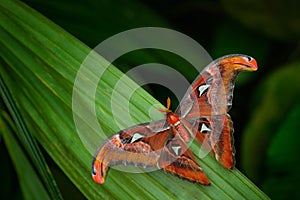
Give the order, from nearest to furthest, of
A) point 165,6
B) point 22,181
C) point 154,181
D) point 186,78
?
1. point 154,181
2. point 22,181
3. point 186,78
4. point 165,6

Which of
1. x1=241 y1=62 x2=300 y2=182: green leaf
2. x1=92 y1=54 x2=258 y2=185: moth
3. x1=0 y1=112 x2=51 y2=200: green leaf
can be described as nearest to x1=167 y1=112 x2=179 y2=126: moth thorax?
x1=92 y1=54 x2=258 y2=185: moth

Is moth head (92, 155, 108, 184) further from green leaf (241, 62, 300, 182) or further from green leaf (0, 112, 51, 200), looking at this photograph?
green leaf (241, 62, 300, 182)

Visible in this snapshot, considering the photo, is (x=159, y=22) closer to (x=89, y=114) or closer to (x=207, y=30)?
(x=207, y=30)

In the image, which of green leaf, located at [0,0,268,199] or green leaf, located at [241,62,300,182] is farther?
green leaf, located at [241,62,300,182]

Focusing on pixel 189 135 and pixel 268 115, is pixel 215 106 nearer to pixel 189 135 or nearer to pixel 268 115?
pixel 189 135

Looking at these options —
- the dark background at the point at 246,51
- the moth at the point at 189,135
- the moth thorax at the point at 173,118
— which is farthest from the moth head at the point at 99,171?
the dark background at the point at 246,51

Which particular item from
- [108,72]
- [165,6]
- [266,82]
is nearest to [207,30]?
[165,6]

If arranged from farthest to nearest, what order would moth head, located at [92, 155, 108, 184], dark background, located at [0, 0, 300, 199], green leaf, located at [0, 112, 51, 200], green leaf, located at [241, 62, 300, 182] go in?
green leaf, located at [241, 62, 300, 182] → dark background, located at [0, 0, 300, 199] → green leaf, located at [0, 112, 51, 200] → moth head, located at [92, 155, 108, 184]
